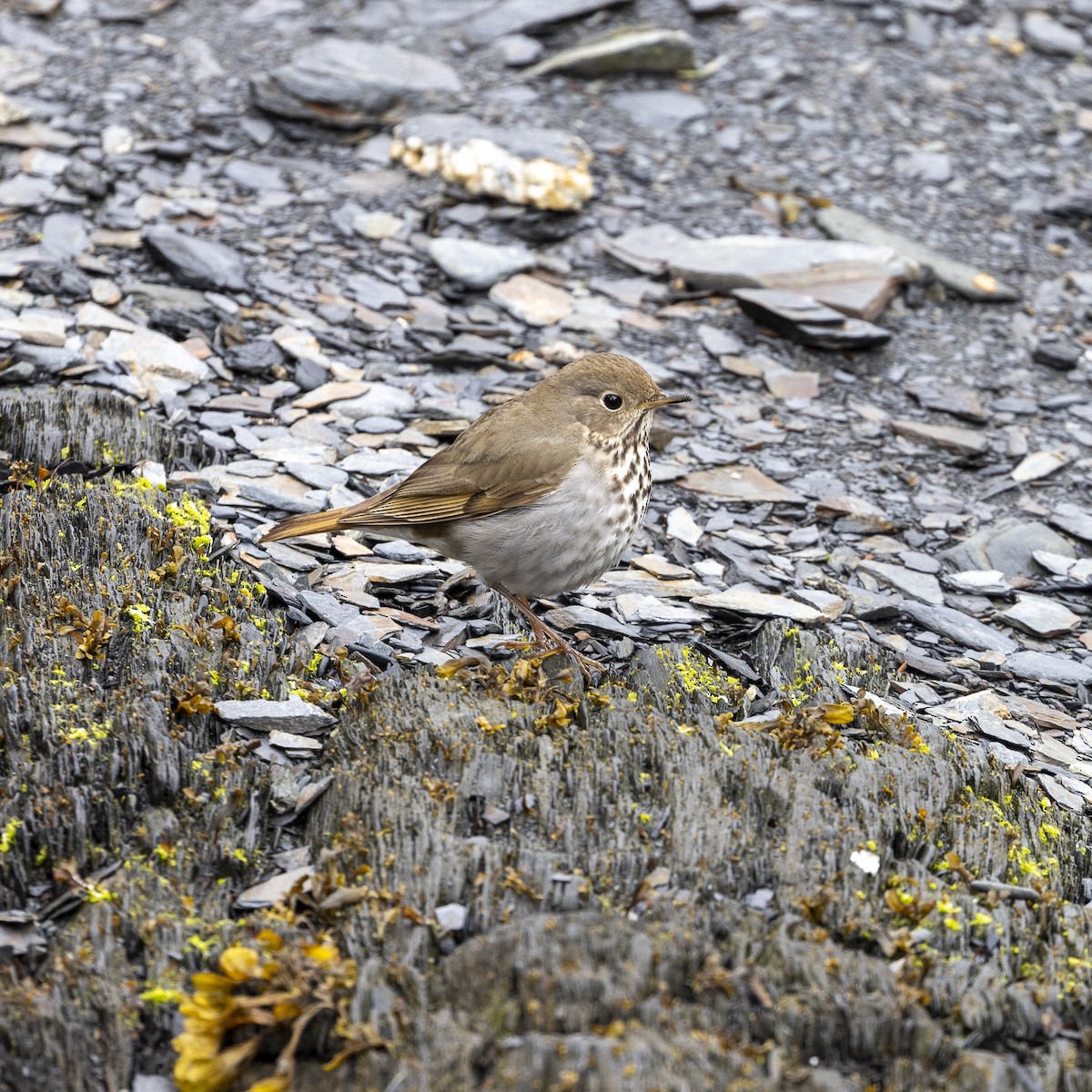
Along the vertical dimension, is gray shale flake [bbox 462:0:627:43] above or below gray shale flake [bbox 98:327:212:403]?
above

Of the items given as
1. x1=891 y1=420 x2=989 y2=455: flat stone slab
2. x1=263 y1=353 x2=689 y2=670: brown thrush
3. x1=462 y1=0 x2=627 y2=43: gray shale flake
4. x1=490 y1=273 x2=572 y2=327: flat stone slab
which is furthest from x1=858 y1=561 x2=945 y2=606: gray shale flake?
x1=462 y1=0 x2=627 y2=43: gray shale flake

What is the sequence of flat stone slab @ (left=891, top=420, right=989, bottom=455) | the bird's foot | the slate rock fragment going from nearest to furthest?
the bird's foot, flat stone slab @ (left=891, top=420, right=989, bottom=455), the slate rock fragment

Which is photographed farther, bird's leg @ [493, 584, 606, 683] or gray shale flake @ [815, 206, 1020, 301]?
gray shale flake @ [815, 206, 1020, 301]

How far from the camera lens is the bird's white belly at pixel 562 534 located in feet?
17.8

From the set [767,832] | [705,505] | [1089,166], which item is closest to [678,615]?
[705,505]

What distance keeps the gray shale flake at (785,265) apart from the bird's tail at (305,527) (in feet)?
14.4

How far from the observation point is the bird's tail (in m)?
5.64

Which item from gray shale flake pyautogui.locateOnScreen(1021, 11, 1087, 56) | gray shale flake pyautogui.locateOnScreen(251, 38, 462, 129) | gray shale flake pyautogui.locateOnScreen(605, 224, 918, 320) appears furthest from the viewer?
gray shale flake pyautogui.locateOnScreen(1021, 11, 1087, 56)

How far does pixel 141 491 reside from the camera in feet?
18.5

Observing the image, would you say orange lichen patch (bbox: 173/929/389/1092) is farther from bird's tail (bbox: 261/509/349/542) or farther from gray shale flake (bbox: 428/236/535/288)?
gray shale flake (bbox: 428/236/535/288)

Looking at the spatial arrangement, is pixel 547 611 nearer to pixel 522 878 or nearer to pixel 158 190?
pixel 522 878

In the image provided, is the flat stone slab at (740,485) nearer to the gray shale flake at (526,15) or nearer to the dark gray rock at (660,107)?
the dark gray rock at (660,107)

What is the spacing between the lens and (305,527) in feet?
18.5

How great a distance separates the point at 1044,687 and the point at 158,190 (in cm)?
689
